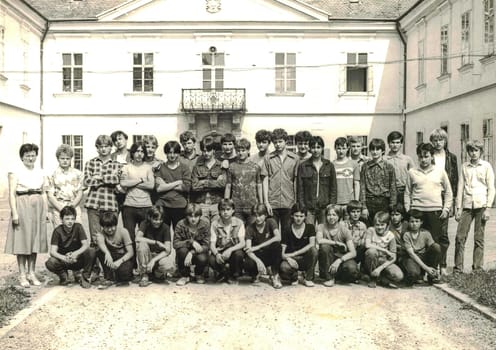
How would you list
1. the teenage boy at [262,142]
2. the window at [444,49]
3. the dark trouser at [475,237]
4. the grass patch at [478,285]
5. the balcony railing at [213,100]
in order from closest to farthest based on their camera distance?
the grass patch at [478,285] → the teenage boy at [262,142] → the dark trouser at [475,237] → the window at [444,49] → the balcony railing at [213,100]

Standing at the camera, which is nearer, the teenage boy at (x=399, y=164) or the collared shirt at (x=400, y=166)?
the teenage boy at (x=399, y=164)

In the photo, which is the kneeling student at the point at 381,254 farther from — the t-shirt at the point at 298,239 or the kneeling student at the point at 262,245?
the kneeling student at the point at 262,245

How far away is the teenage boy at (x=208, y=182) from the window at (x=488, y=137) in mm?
11847

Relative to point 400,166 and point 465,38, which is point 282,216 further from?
point 465,38

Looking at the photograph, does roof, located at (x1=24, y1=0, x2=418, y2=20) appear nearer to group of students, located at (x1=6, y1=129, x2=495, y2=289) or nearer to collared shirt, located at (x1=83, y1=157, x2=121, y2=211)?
group of students, located at (x1=6, y1=129, x2=495, y2=289)

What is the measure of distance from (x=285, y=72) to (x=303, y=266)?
19.4 m

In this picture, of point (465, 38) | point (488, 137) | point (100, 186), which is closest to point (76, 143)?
point (465, 38)

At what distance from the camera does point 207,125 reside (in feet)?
84.0

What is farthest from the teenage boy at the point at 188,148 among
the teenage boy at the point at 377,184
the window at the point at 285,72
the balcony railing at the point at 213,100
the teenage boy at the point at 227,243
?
the window at the point at 285,72

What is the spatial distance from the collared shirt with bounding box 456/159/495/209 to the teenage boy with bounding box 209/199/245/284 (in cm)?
265

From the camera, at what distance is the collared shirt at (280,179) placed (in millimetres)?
7625

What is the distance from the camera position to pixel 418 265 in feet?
23.5

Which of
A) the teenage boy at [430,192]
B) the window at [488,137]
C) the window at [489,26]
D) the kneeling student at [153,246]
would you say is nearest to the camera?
the kneeling student at [153,246]

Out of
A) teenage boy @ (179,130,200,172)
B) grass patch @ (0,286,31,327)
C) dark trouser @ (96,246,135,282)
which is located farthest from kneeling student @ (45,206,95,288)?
teenage boy @ (179,130,200,172)
